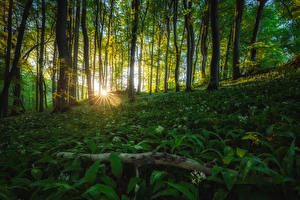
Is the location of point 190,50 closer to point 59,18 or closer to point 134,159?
point 59,18

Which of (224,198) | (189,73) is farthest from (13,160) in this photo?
(189,73)

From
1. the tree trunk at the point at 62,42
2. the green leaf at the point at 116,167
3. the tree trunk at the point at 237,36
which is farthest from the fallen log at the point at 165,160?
the tree trunk at the point at 237,36

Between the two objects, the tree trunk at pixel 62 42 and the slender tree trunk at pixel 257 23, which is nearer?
A: the tree trunk at pixel 62 42

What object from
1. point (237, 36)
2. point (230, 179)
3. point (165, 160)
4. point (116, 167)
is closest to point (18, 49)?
point (116, 167)

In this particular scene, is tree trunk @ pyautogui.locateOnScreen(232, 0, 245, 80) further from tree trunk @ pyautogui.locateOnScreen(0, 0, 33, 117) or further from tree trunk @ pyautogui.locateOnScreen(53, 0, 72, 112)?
tree trunk @ pyautogui.locateOnScreen(0, 0, 33, 117)

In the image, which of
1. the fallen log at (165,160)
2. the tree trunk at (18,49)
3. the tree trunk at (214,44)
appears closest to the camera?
→ the fallen log at (165,160)

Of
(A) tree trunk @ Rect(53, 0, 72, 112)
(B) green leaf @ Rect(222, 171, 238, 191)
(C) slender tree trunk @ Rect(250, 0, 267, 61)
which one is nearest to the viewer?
(B) green leaf @ Rect(222, 171, 238, 191)

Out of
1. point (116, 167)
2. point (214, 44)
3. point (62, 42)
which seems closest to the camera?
point (116, 167)

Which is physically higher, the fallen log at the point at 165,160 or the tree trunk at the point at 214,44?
the tree trunk at the point at 214,44

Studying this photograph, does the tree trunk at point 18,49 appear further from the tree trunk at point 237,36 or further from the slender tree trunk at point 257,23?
the slender tree trunk at point 257,23

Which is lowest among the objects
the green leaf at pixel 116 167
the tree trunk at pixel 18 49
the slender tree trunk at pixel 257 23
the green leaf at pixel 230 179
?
the green leaf at pixel 116 167

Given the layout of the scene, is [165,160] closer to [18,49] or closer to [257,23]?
[18,49]

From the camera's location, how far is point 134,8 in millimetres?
10750

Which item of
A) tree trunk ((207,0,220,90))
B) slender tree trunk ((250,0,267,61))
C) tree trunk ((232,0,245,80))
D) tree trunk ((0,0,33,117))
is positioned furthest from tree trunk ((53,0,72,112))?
slender tree trunk ((250,0,267,61))
